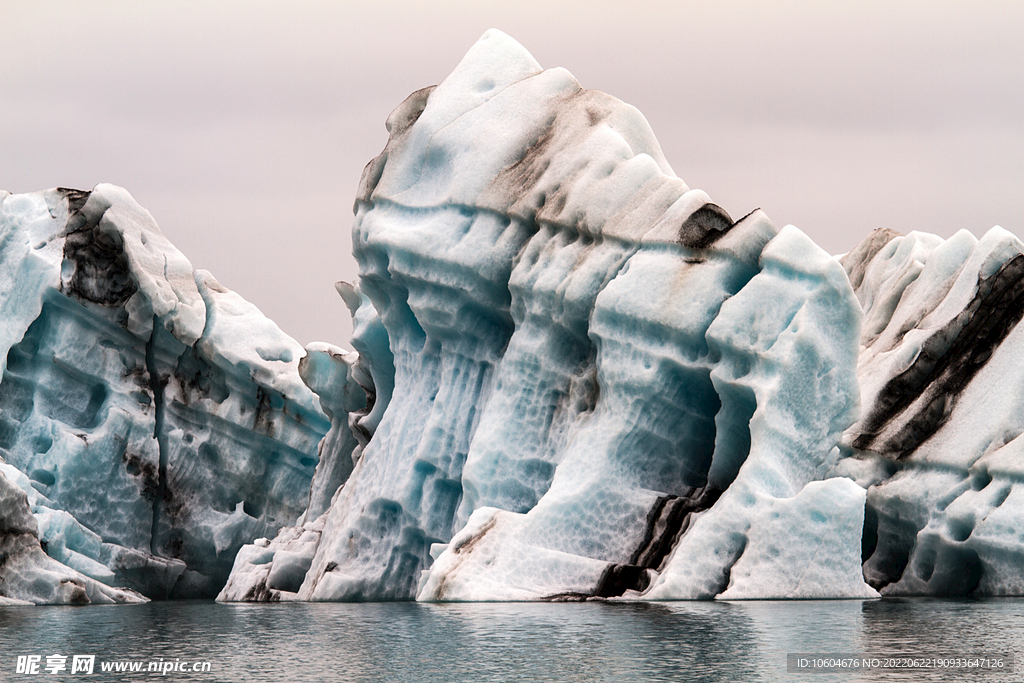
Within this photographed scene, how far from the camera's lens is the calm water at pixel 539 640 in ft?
36.5

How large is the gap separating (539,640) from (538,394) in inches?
358

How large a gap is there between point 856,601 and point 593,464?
166 inches

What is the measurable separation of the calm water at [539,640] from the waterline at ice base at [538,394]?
172 cm

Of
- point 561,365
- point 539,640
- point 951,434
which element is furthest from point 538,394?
point 539,640

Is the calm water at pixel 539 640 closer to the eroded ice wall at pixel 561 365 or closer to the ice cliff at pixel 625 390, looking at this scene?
the ice cliff at pixel 625 390

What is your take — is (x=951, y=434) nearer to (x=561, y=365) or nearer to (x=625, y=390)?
(x=625, y=390)

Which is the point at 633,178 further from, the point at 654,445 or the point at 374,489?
the point at 374,489

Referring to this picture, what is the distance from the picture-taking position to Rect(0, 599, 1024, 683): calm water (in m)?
11.1

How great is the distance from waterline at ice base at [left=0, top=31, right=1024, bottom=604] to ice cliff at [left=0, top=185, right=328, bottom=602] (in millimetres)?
73

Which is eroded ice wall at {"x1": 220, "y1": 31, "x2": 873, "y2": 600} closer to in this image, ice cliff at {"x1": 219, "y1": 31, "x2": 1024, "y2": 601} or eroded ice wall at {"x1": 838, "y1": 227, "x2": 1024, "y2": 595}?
ice cliff at {"x1": 219, "y1": 31, "x2": 1024, "y2": 601}

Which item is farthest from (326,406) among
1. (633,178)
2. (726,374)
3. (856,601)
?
(856,601)

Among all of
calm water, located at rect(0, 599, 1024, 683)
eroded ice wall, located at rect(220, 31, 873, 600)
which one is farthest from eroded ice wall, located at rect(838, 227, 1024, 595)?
eroded ice wall, located at rect(220, 31, 873, 600)

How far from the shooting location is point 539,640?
43.5 ft

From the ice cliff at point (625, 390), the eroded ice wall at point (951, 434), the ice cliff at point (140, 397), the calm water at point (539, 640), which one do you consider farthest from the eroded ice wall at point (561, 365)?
the ice cliff at point (140, 397)
